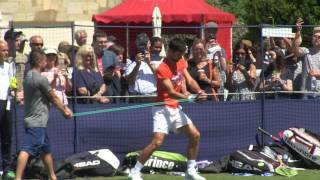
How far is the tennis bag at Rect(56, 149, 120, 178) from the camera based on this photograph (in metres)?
Result: 14.0

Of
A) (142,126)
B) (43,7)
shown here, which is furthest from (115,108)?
(43,7)

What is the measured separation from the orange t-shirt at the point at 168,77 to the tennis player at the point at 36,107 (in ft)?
4.09

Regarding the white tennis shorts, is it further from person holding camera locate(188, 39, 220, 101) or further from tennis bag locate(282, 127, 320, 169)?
tennis bag locate(282, 127, 320, 169)

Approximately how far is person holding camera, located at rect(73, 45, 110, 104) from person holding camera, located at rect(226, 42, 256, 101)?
210cm

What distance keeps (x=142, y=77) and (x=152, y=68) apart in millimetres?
311

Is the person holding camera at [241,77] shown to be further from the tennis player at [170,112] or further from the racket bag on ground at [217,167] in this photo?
the tennis player at [170,112]

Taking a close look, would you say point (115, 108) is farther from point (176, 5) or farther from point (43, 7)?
point (43, 7)

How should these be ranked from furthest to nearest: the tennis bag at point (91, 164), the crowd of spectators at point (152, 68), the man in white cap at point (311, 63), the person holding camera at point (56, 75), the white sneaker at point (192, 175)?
the man in white cap at point (311, 63), the crowd of spectators at point (152, 68), the person holding camera at point (56, 75), the tennis bag at point (91, 164), the white sneaker at point (192, 175)

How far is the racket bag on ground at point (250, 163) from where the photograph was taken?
46.3 ft

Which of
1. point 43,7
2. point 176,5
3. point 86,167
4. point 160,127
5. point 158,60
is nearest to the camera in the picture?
point 160,127

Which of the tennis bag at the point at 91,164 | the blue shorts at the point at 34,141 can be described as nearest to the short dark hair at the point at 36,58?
the blue shorts at the point at 34,141

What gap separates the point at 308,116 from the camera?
15.7 meters

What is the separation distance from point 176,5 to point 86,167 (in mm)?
9604

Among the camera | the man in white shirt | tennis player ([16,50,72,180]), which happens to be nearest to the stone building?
the camera
